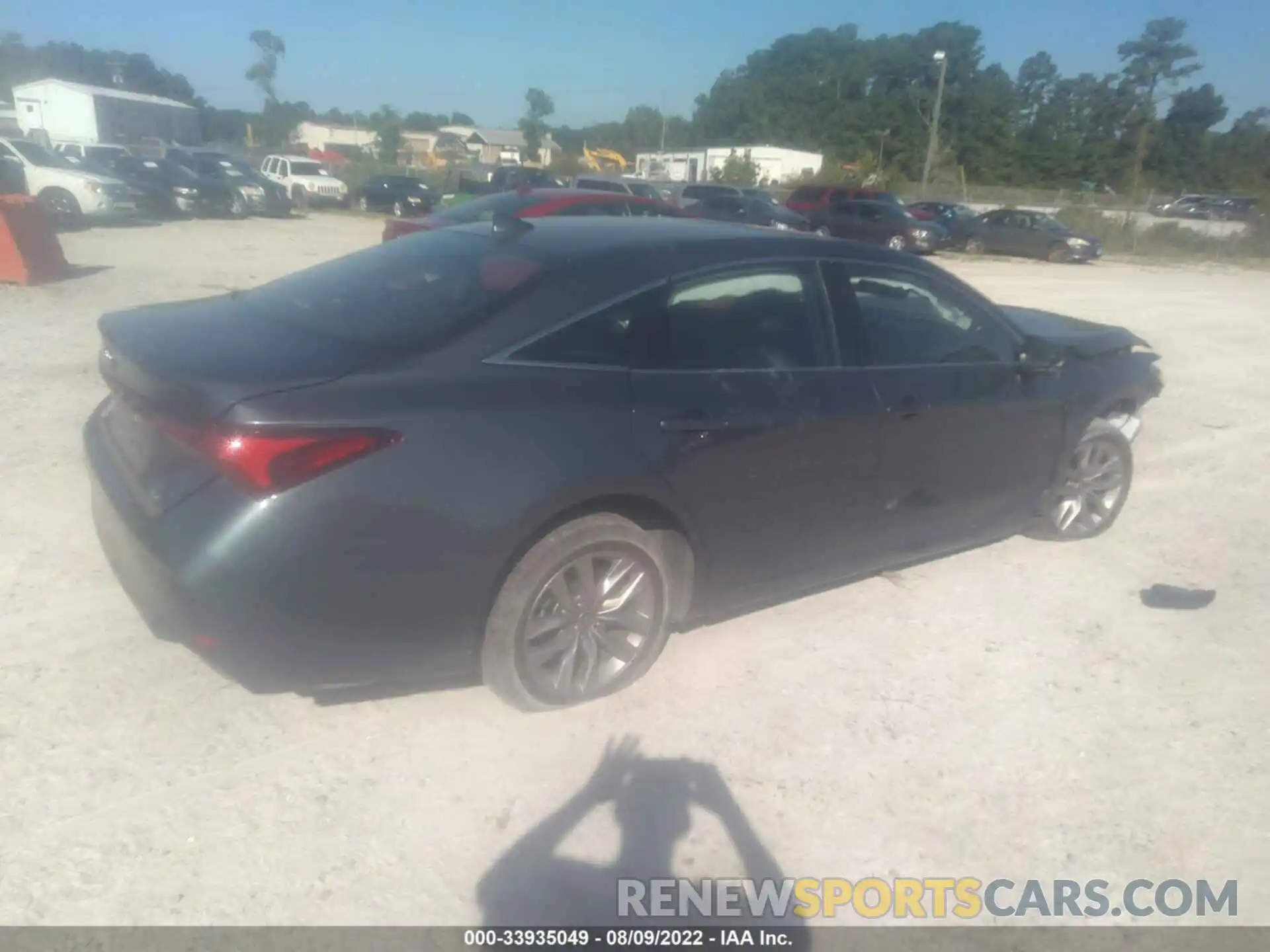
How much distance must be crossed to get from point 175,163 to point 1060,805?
27892mm

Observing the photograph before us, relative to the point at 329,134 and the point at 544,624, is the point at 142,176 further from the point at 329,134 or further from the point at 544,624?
the point at 329,134

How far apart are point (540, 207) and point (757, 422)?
32.9 ft

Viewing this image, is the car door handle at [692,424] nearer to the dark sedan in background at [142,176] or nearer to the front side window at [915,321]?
the front side window at [915,321]

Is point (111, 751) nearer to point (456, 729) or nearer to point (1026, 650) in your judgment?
point (456, 729)

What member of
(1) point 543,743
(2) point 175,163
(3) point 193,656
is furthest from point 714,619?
(2) point 175,163

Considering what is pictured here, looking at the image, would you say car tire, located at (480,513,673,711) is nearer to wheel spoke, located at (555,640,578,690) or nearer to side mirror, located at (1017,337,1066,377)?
wheel spoke, located at (555,640,578,690)

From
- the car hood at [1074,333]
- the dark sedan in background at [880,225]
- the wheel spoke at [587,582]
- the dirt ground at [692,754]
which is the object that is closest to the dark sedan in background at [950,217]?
the dark sedan in background at [880,225]

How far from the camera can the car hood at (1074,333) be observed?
16.2ft

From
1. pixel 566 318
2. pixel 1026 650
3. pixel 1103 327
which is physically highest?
pixel 566 318

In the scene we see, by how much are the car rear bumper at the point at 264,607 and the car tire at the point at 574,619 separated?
190 mm

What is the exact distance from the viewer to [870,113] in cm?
8094

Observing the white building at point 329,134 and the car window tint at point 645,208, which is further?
the white building at point 329,134

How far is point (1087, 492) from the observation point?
5039 mm

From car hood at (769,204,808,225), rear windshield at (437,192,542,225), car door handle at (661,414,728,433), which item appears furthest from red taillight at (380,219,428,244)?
car hood at (769,204,808,225)
